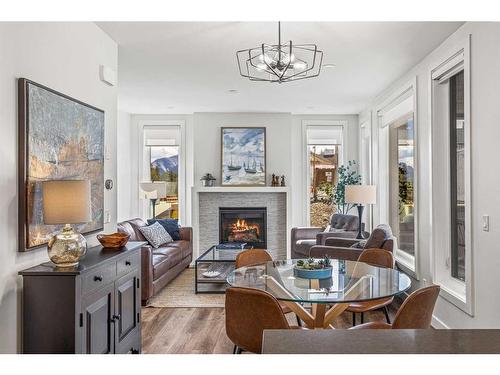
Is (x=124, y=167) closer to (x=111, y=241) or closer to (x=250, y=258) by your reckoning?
(x=250, y=258)

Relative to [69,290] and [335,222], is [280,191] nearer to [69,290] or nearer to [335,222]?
[335,222]

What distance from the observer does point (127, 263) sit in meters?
3.04

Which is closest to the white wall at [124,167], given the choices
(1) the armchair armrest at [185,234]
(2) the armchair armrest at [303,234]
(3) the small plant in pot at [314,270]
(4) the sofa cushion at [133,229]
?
(1) the armchair armrest at [185,234]

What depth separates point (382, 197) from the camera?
6.17m

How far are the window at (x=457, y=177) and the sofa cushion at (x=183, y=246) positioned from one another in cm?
373

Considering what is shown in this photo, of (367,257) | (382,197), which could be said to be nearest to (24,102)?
(367,257)

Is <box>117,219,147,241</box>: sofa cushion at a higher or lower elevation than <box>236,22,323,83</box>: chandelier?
lower

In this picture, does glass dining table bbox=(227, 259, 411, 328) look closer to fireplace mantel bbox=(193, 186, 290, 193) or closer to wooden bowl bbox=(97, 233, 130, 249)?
wooden bowl bbox=(97, 233, 130, 249)

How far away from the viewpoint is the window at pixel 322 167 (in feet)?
25.7

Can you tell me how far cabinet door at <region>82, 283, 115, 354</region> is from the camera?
94.0 inches

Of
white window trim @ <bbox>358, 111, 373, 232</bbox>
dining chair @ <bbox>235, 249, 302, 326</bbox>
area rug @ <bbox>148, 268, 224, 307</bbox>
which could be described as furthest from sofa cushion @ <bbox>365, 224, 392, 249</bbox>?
white window trim @ <bbox>358, 111, 373, 232</bbox>

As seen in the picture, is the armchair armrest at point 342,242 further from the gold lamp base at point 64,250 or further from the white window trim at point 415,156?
the gold lamp base at point 64,250

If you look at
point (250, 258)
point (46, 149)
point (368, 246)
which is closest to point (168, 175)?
point (368, 246)
